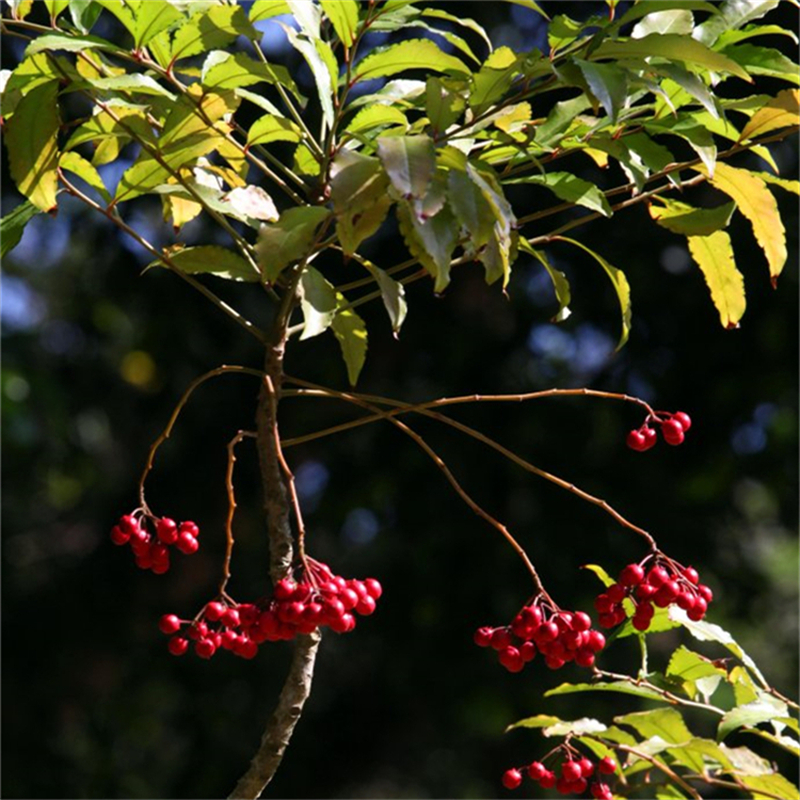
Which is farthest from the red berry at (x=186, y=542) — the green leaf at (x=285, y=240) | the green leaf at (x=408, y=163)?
the green leaf at (x=408, y=163)

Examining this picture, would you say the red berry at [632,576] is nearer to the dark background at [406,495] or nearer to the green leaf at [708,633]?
the green leaf at [708,633]

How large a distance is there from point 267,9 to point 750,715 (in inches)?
25.8

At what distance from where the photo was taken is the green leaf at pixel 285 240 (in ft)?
2.61

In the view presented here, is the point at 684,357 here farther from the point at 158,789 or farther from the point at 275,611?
the point at 275,611

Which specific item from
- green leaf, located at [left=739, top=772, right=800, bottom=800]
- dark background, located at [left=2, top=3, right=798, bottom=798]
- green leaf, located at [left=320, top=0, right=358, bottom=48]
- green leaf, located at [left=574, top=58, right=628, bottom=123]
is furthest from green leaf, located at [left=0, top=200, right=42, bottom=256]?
dark background, located at [left=2, top=3, right=798, bottom=798]

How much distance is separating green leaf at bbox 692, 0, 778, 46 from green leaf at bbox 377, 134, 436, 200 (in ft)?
0.95

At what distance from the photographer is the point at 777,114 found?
37.7 inches

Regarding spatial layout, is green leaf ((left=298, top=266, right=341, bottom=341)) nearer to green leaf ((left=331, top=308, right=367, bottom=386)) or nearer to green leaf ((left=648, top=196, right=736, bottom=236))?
green leaf ((left=331, top=308, right=367, bottom=386))

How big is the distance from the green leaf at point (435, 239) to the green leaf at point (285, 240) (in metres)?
0.06

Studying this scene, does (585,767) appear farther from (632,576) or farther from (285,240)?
(285,240)

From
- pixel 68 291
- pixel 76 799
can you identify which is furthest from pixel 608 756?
pixel 68 291

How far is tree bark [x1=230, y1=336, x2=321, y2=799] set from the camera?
0.93 meters

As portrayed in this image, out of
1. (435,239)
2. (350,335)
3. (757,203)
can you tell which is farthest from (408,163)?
(757,203)

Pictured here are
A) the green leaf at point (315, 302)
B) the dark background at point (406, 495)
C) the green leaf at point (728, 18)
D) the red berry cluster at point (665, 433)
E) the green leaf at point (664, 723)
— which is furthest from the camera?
the dark background at point (406, 495)
